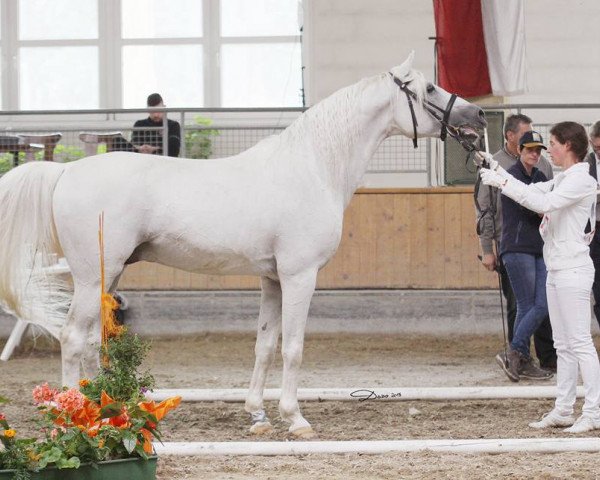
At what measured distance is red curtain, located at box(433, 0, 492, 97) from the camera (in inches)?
388

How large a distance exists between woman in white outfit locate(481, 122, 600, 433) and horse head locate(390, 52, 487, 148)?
0.37 meters

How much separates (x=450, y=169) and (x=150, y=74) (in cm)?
540

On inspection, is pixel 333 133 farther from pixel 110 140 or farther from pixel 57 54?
pixel 57 54

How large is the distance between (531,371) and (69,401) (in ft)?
14.6

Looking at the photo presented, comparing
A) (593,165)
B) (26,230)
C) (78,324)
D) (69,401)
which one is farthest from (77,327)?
(593,165)

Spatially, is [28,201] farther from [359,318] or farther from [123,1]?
[123,1]

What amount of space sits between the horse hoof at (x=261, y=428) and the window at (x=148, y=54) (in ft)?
29.2

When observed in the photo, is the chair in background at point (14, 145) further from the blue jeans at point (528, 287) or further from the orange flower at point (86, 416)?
the orange flower at point (86, 416)

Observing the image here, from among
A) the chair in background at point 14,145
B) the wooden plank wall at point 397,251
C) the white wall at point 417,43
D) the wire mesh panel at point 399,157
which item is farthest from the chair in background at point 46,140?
the white wall at point 417,43

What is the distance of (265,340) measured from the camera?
6.03m

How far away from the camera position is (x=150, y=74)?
14.5 metres

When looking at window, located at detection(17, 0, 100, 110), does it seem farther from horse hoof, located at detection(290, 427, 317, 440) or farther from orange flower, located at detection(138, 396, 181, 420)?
orange flower, located at detection(138, 396, 181, 420)

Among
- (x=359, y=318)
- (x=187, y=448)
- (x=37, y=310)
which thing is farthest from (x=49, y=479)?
(x=359, y=318)

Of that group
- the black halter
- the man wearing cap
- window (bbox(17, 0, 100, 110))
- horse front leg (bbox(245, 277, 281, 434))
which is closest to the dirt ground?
horse front leg (bbox(245, 277, 281, 434))
